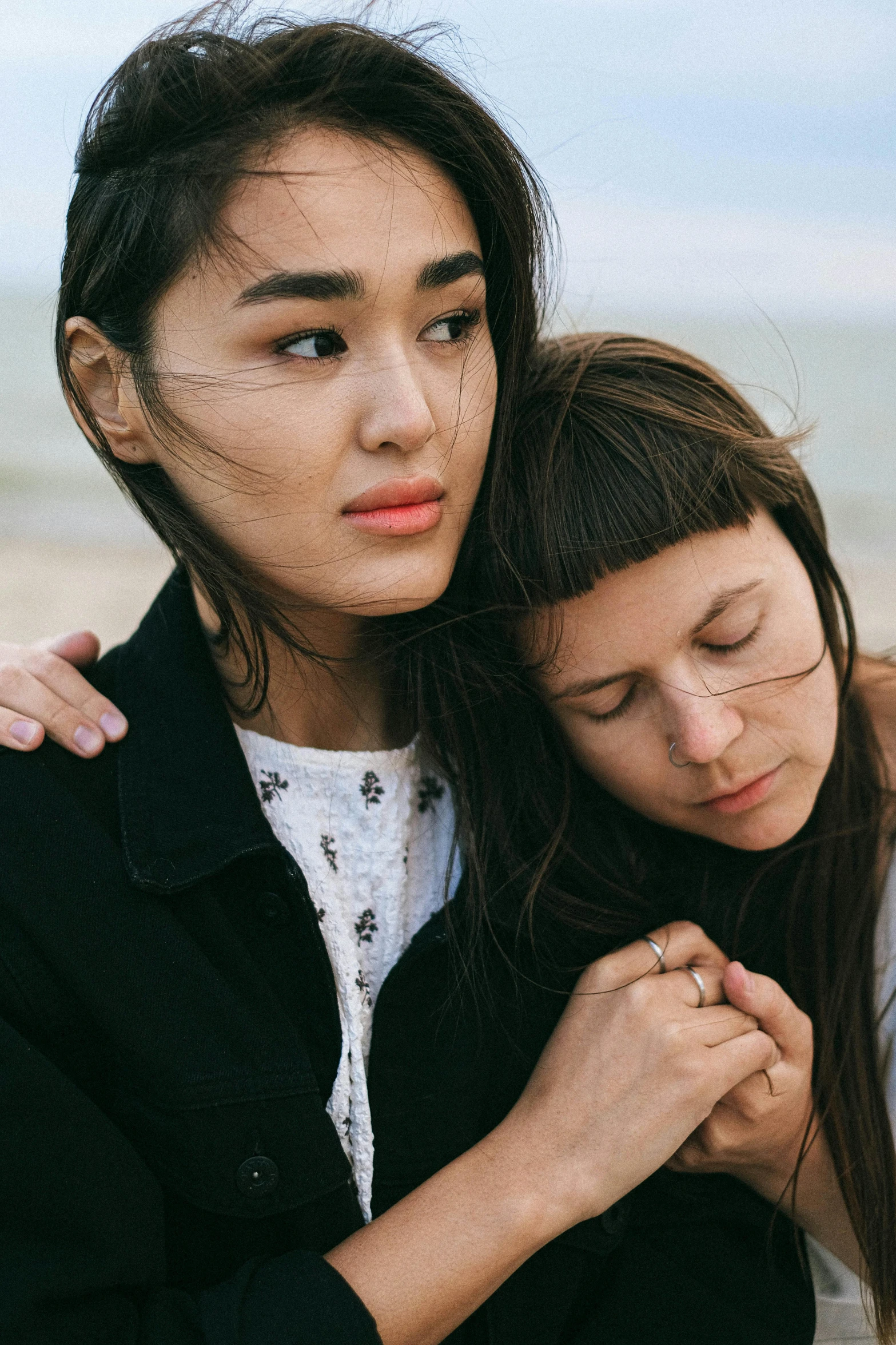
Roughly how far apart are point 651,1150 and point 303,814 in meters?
0.76

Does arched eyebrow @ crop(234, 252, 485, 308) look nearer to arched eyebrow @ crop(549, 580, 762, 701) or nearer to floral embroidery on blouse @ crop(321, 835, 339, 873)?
arched eyebrow @ crop(549, 580, 762, 701)

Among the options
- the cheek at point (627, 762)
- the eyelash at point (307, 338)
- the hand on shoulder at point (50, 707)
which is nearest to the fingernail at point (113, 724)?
the hand on shoulder at point (50, 707)

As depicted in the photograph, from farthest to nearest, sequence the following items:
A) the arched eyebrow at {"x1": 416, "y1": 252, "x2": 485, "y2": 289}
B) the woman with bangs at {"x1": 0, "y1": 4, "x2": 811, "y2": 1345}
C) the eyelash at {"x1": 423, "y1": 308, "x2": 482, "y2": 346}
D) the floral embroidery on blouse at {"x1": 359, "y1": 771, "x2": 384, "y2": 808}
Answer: the floral embroidery on blouse at {"x1": 359, "y1": 771, "x2": 384, "y2": 808}, the eyelash at {"x1": 423, "y1": 308, "x2": 482, "y2": 346}, the arched eyebrow at {"x1": 416, "y1": 252, "x2": 485, "y2": 289}, the woman with bangs at {"x1": 0, "y1": 4, "x2": 811, "y2": 1345}

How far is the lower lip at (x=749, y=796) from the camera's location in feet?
6.38

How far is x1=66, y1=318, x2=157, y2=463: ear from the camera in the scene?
179 cm

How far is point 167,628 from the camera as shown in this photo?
199 centimetres

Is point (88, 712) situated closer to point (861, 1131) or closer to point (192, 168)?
point (192, 168)

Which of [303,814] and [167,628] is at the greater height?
[167,628]

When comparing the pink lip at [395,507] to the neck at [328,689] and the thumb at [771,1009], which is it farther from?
the thumb at [771,1009]

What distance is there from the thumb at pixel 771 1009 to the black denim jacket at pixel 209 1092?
0.93ft

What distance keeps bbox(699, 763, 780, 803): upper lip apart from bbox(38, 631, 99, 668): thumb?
3.44 ft

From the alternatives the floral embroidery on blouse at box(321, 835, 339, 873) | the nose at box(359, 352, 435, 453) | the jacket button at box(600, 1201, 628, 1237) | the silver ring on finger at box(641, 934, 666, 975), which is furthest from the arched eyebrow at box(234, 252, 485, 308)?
the jacket button at box(600, 1201, 628, 1237)

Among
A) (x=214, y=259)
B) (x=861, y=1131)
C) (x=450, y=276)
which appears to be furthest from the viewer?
(x=861, y=1131)

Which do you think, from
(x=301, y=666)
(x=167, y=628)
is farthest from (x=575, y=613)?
(x=167, y=628)
